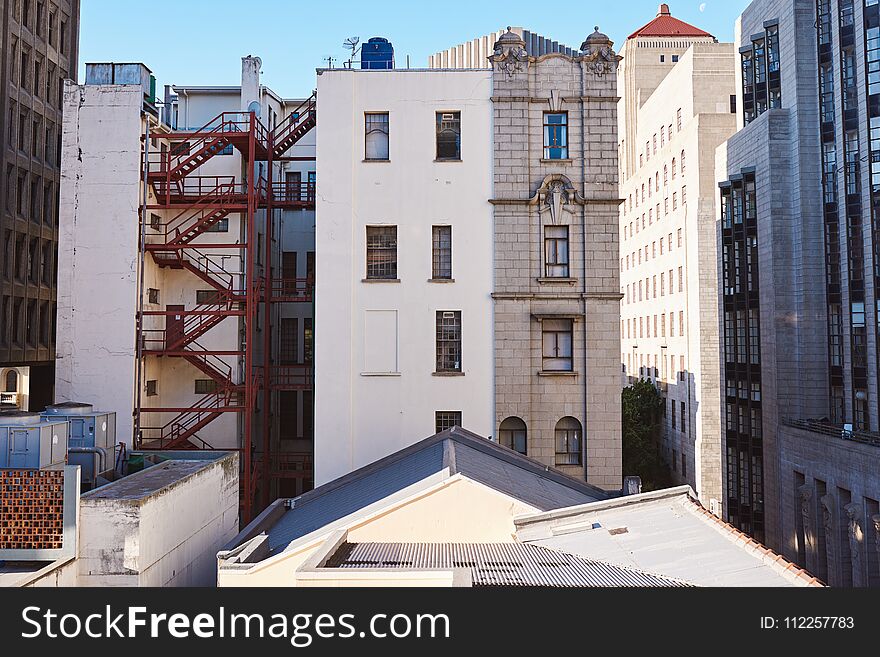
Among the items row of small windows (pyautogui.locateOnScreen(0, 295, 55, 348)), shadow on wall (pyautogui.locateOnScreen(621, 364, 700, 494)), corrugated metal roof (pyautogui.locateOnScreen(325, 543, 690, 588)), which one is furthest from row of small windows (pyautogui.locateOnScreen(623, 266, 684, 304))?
corrugated metal roof (pyautogui.locateOnScreen(325, 543, 690, 588))

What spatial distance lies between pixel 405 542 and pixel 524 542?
2.50 meters

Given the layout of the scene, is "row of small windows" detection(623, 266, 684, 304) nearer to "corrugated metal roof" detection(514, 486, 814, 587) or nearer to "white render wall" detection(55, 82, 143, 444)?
"white render wall" detection(55, 82, 143, 444)

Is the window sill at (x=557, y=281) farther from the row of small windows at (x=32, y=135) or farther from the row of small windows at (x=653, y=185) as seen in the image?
the row of small windows at (x=653, y=185)

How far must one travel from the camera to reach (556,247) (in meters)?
31.5

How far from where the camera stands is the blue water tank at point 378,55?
35.1m

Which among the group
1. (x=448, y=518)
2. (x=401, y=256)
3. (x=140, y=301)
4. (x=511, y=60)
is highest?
(x=511, y=60)

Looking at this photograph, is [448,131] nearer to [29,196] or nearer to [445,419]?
[445,419]

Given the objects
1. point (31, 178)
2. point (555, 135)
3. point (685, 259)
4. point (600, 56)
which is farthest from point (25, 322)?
point (685, 259)

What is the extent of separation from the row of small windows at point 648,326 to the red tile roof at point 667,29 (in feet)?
122

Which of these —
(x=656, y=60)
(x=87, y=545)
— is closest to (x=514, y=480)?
(x=87, y=545)

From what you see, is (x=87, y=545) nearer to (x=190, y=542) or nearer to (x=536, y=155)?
(x=190, y=542)

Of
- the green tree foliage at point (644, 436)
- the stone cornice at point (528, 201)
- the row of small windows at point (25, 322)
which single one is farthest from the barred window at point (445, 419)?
the green tree foliage at point (644, 436)

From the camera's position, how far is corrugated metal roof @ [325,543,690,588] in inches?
509

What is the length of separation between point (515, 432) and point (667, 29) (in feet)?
274
